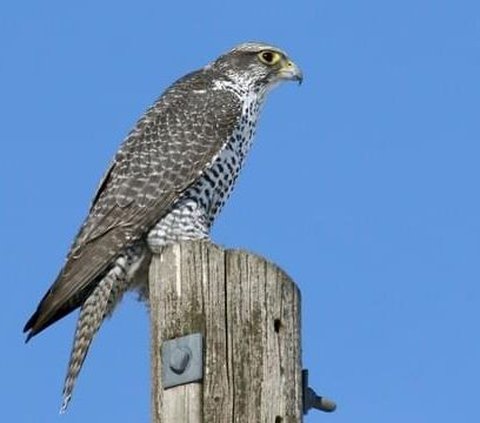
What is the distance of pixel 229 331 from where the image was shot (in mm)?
4777

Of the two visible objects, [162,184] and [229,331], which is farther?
[162,184]

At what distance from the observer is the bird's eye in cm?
1004

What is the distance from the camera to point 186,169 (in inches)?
341

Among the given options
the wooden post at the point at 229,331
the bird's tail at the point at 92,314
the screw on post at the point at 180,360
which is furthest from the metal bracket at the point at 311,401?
the bird's tail at the point at 92,314

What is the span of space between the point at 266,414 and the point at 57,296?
2.87m

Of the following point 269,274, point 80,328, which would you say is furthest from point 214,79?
point 269,274

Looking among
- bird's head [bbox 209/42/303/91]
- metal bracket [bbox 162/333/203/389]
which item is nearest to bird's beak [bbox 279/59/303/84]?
bird's head [bbox 209/42/303/91]

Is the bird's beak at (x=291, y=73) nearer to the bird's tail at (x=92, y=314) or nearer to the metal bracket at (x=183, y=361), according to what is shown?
the bird's tail at (x=92, y=314)

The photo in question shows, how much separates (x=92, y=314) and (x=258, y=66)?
3.24m

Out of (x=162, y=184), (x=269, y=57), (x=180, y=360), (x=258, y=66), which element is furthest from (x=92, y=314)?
(x=269, y=57)

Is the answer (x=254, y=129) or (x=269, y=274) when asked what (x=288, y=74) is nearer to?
(x=254, y=129)

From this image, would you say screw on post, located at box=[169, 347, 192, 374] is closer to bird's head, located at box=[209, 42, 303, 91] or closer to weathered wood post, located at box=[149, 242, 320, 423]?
weathered wood post, located at box=[149, 242, 320, 423]

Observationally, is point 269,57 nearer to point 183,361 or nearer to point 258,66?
point 258,66

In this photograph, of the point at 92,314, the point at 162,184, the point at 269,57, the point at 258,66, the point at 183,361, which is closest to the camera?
the point at 183,361
